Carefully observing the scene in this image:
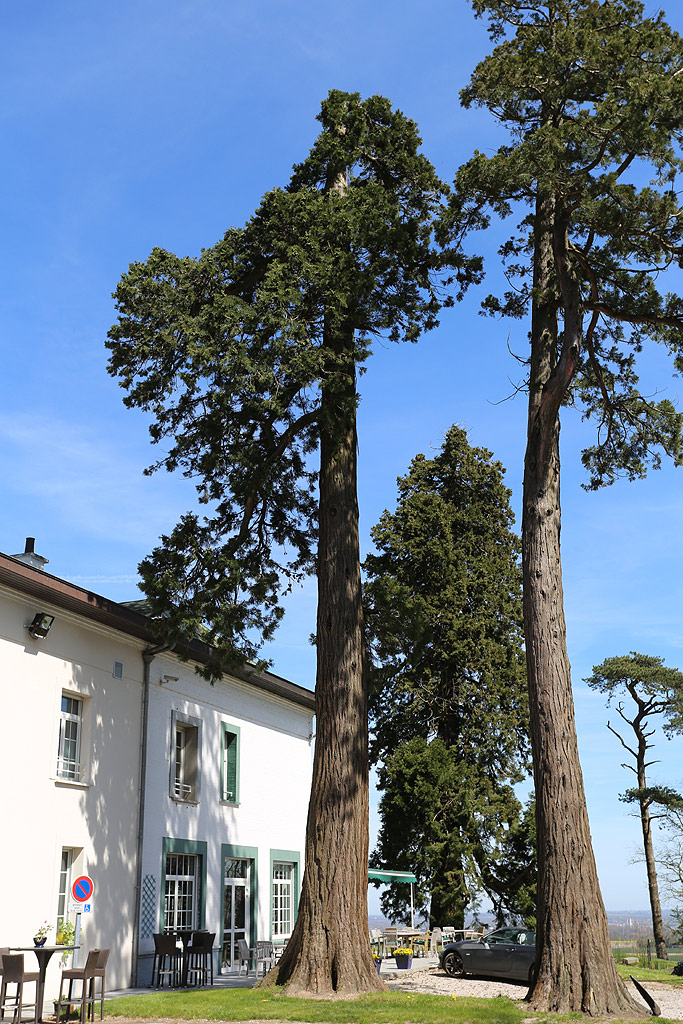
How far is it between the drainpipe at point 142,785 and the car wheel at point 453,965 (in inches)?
304

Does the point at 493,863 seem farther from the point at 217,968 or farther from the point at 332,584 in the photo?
the point at 332,584

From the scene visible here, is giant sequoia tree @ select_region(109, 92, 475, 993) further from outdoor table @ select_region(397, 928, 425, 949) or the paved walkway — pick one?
outdoor table @ select_region(397, 928, 425, 949)

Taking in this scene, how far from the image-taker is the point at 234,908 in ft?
69.7

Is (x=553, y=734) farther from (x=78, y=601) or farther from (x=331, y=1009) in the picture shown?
(x=78, y=601)

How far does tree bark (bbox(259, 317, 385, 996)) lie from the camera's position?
12.3 meters

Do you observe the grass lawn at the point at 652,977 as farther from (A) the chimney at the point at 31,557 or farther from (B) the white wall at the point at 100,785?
(A) the chimney at the point at 31,557

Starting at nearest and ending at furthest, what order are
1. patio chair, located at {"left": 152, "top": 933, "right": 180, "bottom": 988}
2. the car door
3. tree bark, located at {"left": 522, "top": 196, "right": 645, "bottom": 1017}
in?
tree bark, located at {"left": 522, "top": 196, "right": 645, "bottom": 1017}, patio chair, located at {"left": 152, "top": 933, "right": 180, "bottom": 988}, the car door

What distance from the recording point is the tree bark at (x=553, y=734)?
10.8 meters

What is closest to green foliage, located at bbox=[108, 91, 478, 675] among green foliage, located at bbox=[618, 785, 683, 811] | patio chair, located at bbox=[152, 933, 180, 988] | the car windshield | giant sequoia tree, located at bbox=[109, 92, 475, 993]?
giant sequoia tree, located at bbox=[109, 92, 475, 993]

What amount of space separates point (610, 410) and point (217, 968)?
14188 millimetres

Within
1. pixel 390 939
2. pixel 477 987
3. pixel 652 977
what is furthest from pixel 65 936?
pixel 652 977

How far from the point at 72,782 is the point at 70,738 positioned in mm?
855

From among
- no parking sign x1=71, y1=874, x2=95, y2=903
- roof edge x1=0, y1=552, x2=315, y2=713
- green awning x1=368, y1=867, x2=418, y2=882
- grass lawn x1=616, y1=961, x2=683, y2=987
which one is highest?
roof edge x1=0, y1=552, x2=315, y2=713

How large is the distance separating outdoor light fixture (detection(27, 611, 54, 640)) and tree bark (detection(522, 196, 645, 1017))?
25.1 feet
